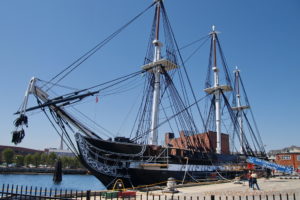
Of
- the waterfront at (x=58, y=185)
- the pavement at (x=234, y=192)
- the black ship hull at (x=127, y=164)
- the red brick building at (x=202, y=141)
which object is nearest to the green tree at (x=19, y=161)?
the waterfront at (x=58, y=185)

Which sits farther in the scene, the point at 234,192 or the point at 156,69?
the point at 156,69

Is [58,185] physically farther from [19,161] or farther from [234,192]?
[19,161]

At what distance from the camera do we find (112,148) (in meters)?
18.9

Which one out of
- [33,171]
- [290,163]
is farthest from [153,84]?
[33,171]

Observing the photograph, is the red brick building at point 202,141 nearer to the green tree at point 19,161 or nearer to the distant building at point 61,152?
the green tree at point 19,161

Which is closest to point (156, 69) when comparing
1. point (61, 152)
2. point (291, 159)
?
point (291, 159)

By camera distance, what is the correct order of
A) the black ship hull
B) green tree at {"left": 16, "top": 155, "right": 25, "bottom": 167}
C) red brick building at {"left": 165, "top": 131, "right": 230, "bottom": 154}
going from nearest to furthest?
the black ship hull, red brick building at {"left": 165, "top": 131, "right": 230, "bottom": 154}, green tree at {"left": 16, "top": 155, "right": 25, "bottom": 167}

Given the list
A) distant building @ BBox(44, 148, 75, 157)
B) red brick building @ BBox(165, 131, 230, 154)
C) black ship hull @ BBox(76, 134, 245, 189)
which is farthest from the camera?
distant building @ BBox(44, 148, 75, 157)

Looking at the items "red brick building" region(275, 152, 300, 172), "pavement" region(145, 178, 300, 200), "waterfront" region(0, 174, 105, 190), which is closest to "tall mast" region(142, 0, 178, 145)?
"pavement" region(145, 178, 300, 200)

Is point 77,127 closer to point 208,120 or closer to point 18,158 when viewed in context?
point 208,120

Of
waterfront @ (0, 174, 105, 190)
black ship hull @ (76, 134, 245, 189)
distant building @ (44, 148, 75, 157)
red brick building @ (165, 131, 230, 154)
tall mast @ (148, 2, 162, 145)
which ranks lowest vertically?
waterfront @ (0, 174, 105, 190)

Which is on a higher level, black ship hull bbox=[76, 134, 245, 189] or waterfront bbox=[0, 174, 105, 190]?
black ship hull bbox=[76, 134, 245, 189]

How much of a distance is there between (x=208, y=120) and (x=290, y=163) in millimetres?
37844

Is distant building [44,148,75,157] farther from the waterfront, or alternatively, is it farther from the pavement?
the pavement
